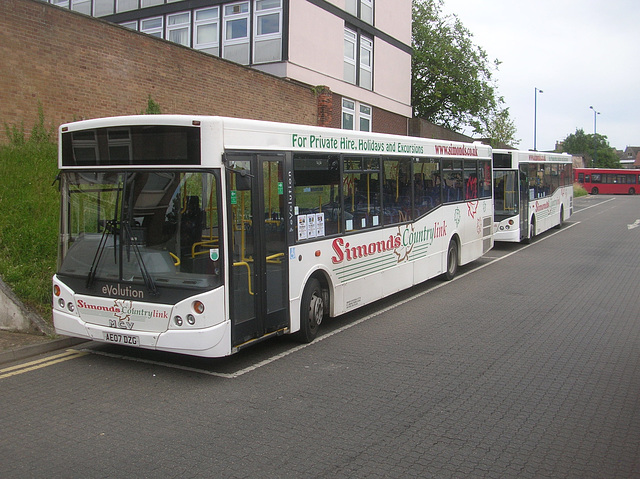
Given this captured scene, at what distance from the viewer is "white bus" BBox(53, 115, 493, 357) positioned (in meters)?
6.81

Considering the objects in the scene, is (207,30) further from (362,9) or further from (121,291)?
(121,291)

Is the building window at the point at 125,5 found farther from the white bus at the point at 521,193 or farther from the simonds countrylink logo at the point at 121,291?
the simonds countrylink logo at the point at 121,291

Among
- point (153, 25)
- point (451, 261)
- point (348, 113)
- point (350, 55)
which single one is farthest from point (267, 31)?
point (451, 261)

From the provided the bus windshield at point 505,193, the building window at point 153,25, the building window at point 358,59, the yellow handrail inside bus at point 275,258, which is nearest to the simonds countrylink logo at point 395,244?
the yellow handrail inside bus at point 275,258

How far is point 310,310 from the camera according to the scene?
28.1ft

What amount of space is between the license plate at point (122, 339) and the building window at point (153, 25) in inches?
817

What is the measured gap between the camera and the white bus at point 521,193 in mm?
20031

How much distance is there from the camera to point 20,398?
630cm

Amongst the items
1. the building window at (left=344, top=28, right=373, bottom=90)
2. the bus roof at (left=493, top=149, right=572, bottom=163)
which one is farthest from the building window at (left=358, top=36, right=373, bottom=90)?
the bus roof at (left=493, top=149, right=572, bottom=163)

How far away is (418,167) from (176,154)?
6219mm

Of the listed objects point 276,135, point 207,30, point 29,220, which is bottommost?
point 29,220

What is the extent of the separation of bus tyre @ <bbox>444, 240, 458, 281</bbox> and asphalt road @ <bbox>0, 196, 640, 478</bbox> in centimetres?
355

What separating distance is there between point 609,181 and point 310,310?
67264 mm

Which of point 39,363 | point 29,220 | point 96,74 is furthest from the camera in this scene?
point 96,74
